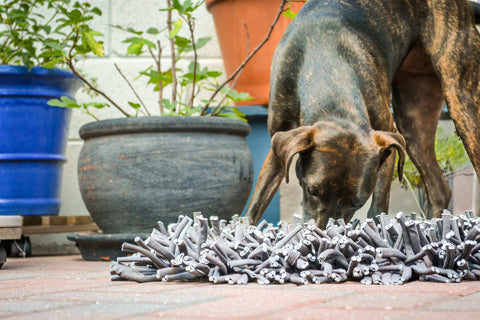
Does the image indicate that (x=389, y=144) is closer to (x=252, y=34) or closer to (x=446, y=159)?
(x=446, y=159)

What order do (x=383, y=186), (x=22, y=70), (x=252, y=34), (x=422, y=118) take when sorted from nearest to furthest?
(x=383, y=186) < (x=422, y=118) < (x=22, y=70) < (x=252, y=34)

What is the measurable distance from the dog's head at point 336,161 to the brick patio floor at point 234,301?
78 cm

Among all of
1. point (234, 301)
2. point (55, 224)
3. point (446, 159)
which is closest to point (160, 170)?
point (55, 224)

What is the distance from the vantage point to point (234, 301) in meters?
1.56

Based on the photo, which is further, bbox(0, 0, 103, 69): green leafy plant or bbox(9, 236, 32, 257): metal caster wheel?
bbox(9, 236, 32, 257): metal caster wheel

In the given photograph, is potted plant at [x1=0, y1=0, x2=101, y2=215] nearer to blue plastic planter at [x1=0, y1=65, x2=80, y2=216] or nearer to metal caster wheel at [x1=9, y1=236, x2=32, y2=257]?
blue plastic planter at [x1=0, y1=65, x2=80, y2=216]

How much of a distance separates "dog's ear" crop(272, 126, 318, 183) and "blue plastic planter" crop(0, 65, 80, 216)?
1675mm

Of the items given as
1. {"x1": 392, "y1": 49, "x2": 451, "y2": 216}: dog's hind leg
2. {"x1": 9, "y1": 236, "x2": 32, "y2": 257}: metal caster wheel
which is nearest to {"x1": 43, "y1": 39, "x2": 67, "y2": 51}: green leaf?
{"x1": 9, "y1": 236, "x2": 32, "y2": 257}: metal caster wheel

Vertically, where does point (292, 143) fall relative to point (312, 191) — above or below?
above

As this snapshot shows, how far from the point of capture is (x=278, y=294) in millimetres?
1694

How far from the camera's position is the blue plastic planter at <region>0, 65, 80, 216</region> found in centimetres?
378

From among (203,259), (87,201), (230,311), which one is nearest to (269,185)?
(87,201)

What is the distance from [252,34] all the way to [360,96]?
1.49 metres

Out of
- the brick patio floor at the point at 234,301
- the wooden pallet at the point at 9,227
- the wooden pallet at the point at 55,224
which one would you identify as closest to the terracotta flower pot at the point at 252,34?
the wooden pallet at the point at 55,224
